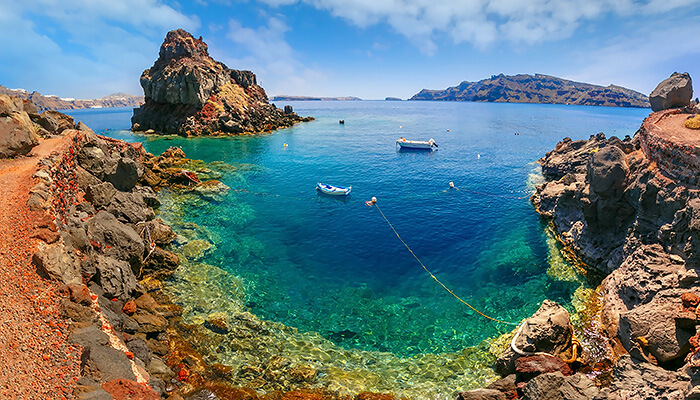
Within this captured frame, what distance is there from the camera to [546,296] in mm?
23156

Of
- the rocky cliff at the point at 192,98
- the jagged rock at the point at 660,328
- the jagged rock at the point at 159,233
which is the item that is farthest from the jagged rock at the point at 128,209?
the rocky cliff at the point at 192,98

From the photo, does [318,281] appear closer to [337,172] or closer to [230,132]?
[337,172]

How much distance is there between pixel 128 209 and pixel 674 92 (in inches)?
2001

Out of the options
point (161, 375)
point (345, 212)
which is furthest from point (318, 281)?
point (345, 212)

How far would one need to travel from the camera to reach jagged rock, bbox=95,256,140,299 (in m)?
17.8

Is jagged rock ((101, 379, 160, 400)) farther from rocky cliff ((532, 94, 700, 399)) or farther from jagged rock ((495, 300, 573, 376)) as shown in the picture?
rocky cliff ((532, 94, 700, 399))

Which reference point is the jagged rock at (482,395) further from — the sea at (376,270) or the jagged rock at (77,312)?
the jagged rock at (77,312)

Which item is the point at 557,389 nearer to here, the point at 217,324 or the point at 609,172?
the point at 217,324

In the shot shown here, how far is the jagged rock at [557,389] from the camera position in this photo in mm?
13180

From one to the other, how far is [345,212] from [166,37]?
334ft

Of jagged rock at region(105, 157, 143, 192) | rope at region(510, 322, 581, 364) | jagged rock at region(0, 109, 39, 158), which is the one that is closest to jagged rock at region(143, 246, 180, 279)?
jagged rock at region(0, 109, 39, 158)

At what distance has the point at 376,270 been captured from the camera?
1042 inches

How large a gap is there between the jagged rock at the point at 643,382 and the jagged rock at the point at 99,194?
1364 inches

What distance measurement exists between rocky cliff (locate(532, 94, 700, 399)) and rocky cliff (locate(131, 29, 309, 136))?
86.3 m
